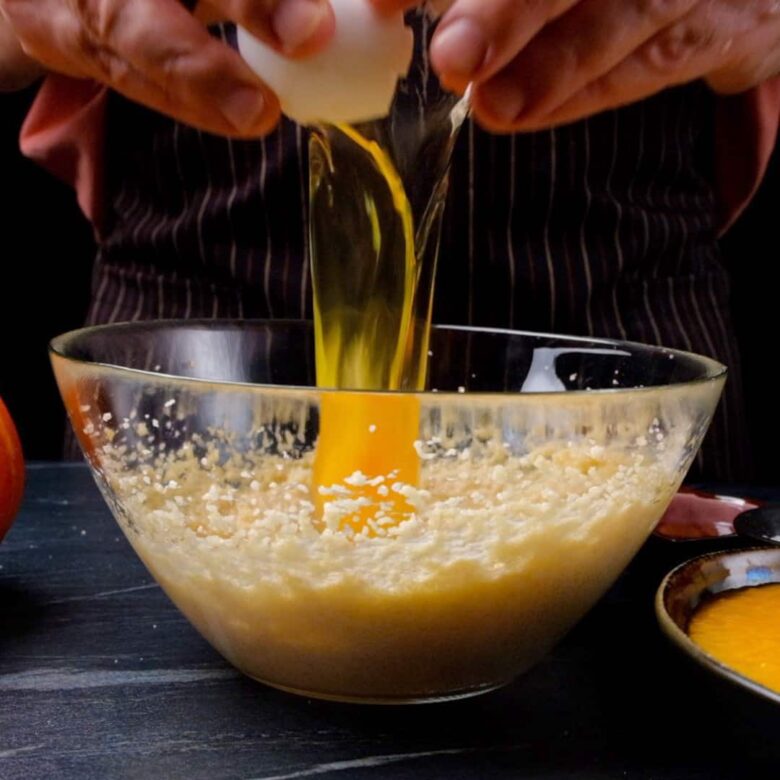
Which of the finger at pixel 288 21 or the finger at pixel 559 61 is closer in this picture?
the finger at pixel 288 21

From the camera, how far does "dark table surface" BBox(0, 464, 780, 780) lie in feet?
1.48

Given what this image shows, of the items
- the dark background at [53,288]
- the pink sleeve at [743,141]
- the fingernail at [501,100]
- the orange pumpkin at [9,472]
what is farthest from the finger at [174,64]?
the dark background at [53,288]

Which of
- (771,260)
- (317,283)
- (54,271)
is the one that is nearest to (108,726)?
(317,283)

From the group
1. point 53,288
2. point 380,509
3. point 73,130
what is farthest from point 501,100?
point 53,288

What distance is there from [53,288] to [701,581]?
1400mm

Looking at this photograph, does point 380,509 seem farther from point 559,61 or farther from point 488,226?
point 488,226

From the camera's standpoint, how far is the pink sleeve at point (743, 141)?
3.82 feet

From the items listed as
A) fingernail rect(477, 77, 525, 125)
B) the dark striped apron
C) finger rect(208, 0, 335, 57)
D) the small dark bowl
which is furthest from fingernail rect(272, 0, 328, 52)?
the dark striped apron

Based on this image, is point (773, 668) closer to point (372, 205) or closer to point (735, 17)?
point (372, 205)

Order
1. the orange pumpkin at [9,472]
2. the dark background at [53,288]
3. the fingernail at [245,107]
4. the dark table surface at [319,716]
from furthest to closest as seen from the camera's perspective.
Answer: the dark background at [53,288], the orange pumpkin at [9,472], the fingernail at [245,107], the dark table surface at [319,716]

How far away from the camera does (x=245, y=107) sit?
58 centimetres

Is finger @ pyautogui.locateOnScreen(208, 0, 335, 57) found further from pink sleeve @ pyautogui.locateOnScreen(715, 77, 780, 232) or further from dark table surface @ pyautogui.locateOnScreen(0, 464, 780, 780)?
pink sleeve @ pyautogui.locateOnScreen(715, 77, 780, 232)

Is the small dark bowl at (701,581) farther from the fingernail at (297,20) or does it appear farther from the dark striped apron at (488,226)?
the dark striped apron at (488,226)

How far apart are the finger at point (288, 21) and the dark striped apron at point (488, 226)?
0.52 metres
